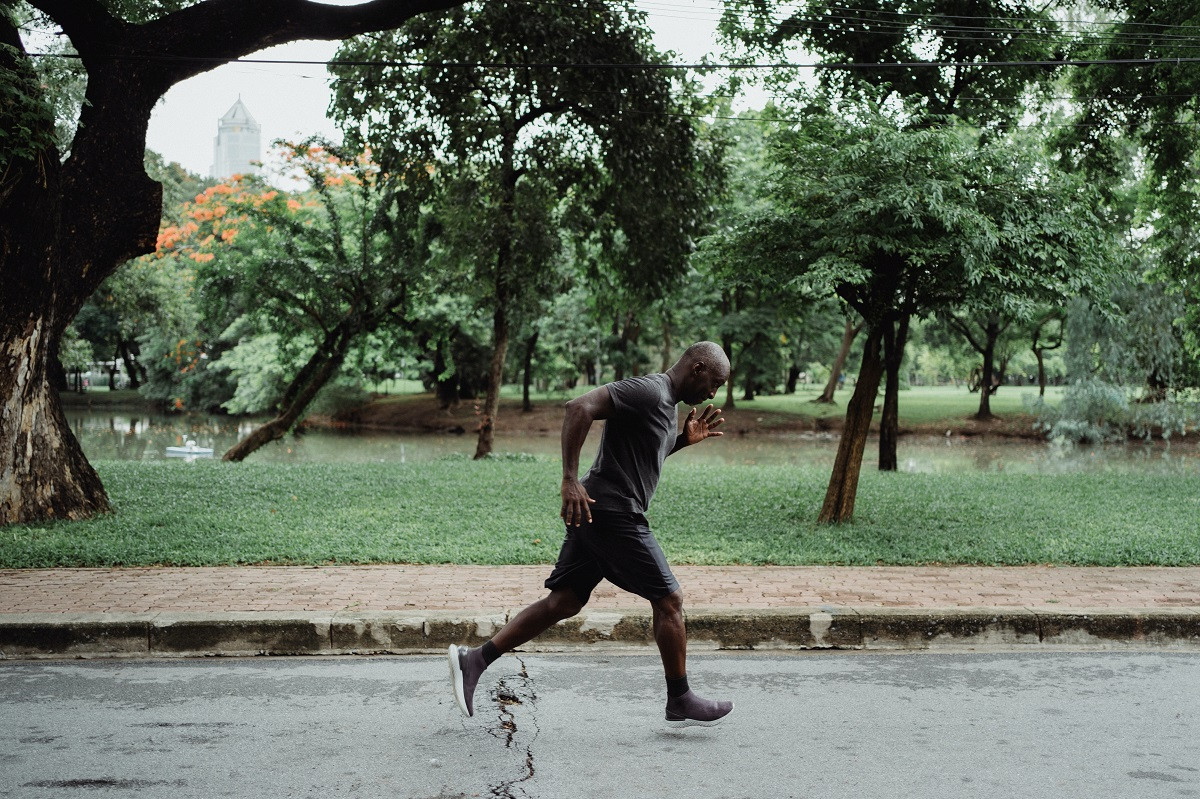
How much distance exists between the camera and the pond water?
24531 millimetres

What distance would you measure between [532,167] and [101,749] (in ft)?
51.8

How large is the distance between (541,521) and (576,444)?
645cm

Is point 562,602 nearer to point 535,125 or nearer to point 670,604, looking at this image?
point 670,604

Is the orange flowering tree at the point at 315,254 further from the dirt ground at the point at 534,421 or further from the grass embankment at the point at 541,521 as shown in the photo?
the dirt ground at the point at 534,421

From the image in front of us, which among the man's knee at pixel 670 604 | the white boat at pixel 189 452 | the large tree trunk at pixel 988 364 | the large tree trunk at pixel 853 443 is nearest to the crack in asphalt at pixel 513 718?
the man's knee at pixel 670 604

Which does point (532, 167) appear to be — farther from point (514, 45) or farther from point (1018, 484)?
point (1018, 484)

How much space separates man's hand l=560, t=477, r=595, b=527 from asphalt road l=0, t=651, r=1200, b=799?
1.04 m

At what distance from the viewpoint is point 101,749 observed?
14.4ft

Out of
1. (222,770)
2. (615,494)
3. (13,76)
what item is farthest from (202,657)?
(13,76)

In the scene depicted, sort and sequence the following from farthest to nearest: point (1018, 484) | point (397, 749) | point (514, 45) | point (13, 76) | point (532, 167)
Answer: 1. point (532, 167)
2. point (514, 45)
3. point (1018, 484)
4. point (13, 76)
5. point (397, 749)

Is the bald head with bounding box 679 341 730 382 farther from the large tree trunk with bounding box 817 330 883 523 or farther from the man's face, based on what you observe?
the large tree trunk with bounding box 817 330 883 523

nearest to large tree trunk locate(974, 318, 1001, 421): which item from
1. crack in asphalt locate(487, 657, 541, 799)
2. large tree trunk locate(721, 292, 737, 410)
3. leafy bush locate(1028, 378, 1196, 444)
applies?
leafy bush locate(1028, 378, 1196, 444)

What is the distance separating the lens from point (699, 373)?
Answer: 4668 mm

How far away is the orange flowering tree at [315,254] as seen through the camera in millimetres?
19141
